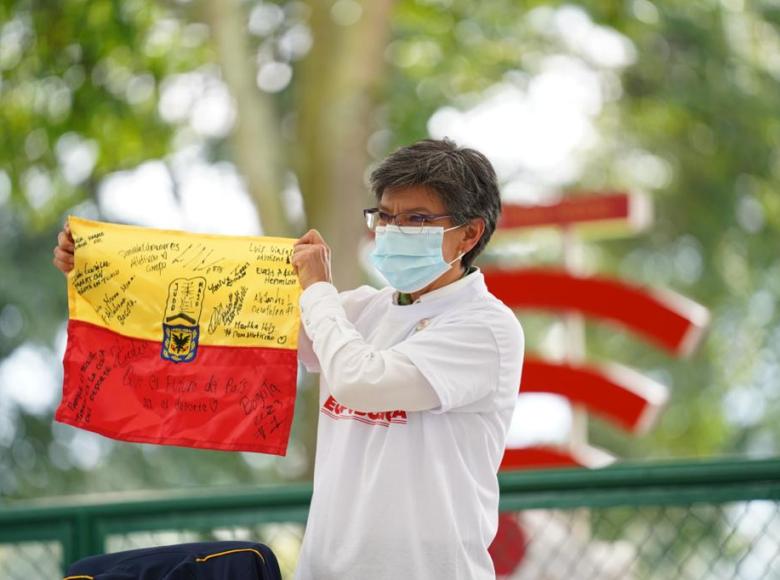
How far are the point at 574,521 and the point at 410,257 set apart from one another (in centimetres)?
134

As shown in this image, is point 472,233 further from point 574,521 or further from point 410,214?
point 574,521

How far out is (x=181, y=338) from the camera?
3.00m

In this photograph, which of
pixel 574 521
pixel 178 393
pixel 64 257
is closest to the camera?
pixel 178 393

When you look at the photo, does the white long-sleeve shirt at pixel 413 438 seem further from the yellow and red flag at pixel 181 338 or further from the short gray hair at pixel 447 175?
the yellow and red flag at pixel 181 338

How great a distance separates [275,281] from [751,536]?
4.76ft

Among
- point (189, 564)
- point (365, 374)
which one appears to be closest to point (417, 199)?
point (365, 374)

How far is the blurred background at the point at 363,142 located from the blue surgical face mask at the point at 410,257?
393cm

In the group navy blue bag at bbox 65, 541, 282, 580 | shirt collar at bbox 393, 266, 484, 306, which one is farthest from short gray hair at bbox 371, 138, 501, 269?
navy blue bag at bbox 65, 541, 282, 580

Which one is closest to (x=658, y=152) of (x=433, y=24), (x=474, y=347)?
(x=433, y=24)

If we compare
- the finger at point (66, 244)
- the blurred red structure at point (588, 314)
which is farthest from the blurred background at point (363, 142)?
the finger at point (66, 244)

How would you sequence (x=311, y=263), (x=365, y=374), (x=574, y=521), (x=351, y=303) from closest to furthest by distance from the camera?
(x=365, y=374), (x=311, y=263), (x=351, y=303), (x=574, y=521)

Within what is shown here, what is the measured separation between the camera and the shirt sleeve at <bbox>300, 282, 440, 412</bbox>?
2.46 m

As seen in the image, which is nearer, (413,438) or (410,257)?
(413,438)

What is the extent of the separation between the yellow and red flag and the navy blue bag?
27 centimetres
